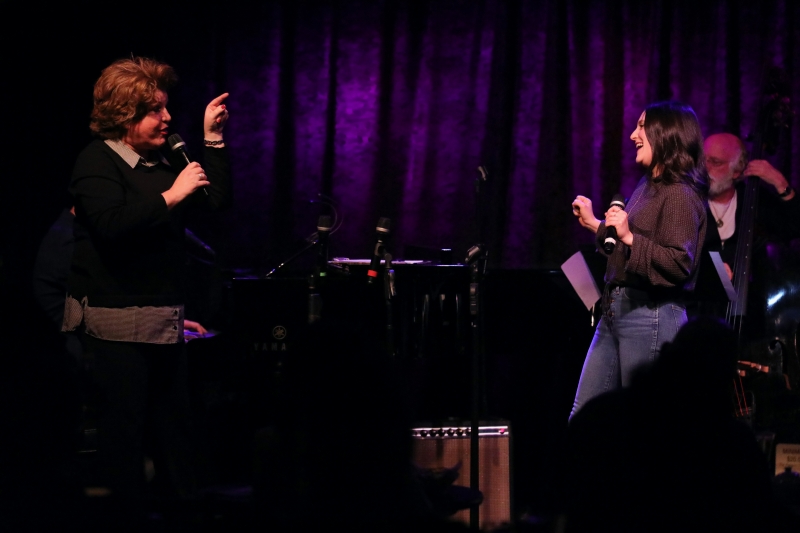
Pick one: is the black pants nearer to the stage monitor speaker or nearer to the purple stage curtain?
the stage monitor speaker

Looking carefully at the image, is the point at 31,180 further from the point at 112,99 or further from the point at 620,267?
the point at 620,267

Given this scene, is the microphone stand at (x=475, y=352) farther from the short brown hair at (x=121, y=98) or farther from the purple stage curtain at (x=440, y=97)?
the purple stage curtain at (x=440, y=97)

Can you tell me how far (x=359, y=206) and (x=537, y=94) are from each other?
1.35 meters

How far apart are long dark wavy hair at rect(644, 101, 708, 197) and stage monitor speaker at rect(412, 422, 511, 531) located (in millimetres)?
1381

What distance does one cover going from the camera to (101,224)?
273 cm

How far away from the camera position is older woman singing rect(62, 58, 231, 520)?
2.71 m

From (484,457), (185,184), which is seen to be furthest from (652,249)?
(185,184)

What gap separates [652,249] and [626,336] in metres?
0.35

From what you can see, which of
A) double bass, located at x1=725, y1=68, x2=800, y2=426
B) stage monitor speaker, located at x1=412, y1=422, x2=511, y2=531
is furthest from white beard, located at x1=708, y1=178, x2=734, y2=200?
stage monitor speaker, located at x1=412, y1=422, x2=511, y2=531

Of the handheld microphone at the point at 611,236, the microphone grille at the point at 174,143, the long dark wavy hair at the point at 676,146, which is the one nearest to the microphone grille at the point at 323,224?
the microphone grille at the point at 174,143

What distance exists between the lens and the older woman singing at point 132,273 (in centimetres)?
271

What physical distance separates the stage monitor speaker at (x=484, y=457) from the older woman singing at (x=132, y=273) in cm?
119

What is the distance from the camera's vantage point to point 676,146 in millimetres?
3174

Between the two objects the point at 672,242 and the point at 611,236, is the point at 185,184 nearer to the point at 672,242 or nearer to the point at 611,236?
the point at 611,236
